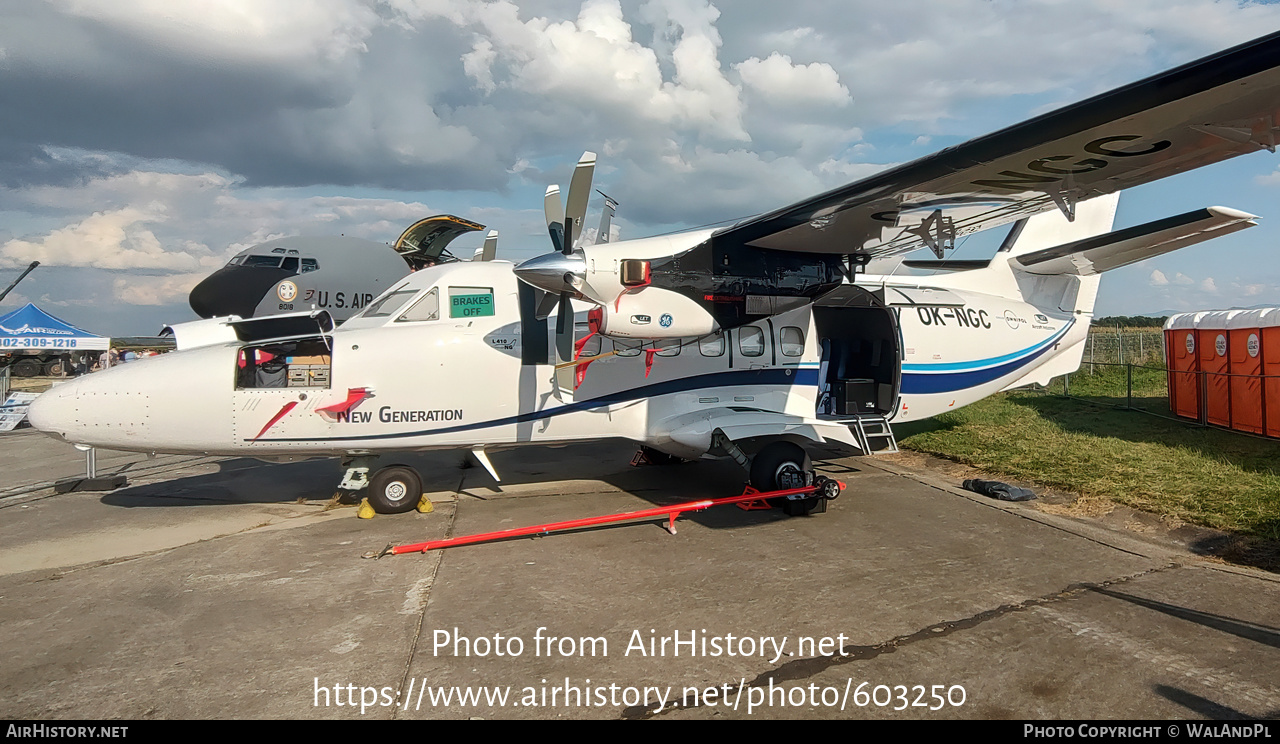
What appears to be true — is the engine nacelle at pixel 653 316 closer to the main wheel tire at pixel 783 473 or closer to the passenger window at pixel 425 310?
the main wheel tire at pixel 783 473

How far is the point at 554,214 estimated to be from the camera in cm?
740

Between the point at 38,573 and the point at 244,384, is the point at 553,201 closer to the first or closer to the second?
the point at 244,384

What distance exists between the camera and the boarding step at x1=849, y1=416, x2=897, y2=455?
8328 millimetres

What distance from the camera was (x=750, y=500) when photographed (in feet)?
23.5

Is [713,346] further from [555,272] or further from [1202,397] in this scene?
[1202,397]

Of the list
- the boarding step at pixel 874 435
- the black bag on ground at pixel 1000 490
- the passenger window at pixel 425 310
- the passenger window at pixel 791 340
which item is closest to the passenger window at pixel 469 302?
the passenger window at pixel 425 310

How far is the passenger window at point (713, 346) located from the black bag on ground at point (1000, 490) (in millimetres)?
3752

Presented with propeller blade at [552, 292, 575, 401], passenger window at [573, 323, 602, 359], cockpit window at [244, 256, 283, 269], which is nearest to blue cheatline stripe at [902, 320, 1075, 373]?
passenger window at [573, 323, 602, 359]

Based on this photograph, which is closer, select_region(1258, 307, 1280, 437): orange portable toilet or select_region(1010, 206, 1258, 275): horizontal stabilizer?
select_region(1010, 206, 1258, 275): horizontal stabilizer

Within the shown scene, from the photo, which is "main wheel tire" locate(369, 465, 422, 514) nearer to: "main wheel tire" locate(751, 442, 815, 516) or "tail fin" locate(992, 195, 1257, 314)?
"main wheel tire" locate(751, 442, 815, 516)

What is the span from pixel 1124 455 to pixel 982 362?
7.32 ft

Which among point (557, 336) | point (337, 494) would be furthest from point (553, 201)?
point (337, 494)

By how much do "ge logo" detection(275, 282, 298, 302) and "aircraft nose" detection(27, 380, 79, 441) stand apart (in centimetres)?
697

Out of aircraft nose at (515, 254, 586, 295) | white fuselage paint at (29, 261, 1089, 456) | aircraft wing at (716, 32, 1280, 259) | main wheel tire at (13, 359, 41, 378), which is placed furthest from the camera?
main wheel tire at (13, 359, 41, 378)
